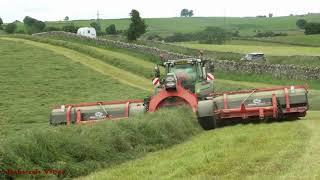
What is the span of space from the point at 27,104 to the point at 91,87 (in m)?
7.74

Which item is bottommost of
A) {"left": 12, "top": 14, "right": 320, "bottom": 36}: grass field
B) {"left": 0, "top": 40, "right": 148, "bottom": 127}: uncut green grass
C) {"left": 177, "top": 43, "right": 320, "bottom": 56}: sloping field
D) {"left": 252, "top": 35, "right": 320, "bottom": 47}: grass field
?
{"left": 12, "top": 14, "right": 320, "bottom": 36}: grass field

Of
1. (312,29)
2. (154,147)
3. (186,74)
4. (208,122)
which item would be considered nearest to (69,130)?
(154,147)

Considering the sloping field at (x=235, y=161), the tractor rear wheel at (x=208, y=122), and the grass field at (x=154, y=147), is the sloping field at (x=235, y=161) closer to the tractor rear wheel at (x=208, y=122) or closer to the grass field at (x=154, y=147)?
the grass field at (x=154, y=147)

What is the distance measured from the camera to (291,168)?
10.6m

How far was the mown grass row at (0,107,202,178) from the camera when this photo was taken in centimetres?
1140

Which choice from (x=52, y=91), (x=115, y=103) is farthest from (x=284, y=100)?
(x=52, y=91)

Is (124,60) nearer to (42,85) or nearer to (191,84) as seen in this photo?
(42,85)

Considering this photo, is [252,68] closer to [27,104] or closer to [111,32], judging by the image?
[27,104]

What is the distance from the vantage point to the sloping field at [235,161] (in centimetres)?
1046

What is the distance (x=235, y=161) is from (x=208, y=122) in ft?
27.9

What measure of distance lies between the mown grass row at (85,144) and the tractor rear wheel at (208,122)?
10.0 ft

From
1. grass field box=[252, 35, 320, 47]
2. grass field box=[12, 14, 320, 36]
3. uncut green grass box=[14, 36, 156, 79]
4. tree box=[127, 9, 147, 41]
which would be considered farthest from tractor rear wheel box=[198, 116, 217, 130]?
grass field box=[12, 14, 320, 36]

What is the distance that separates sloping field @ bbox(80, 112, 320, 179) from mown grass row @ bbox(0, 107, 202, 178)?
0.44 meters

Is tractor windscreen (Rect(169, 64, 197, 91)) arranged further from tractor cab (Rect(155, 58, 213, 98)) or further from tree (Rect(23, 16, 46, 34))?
tree (Rect(23, 16, 46, 34))
